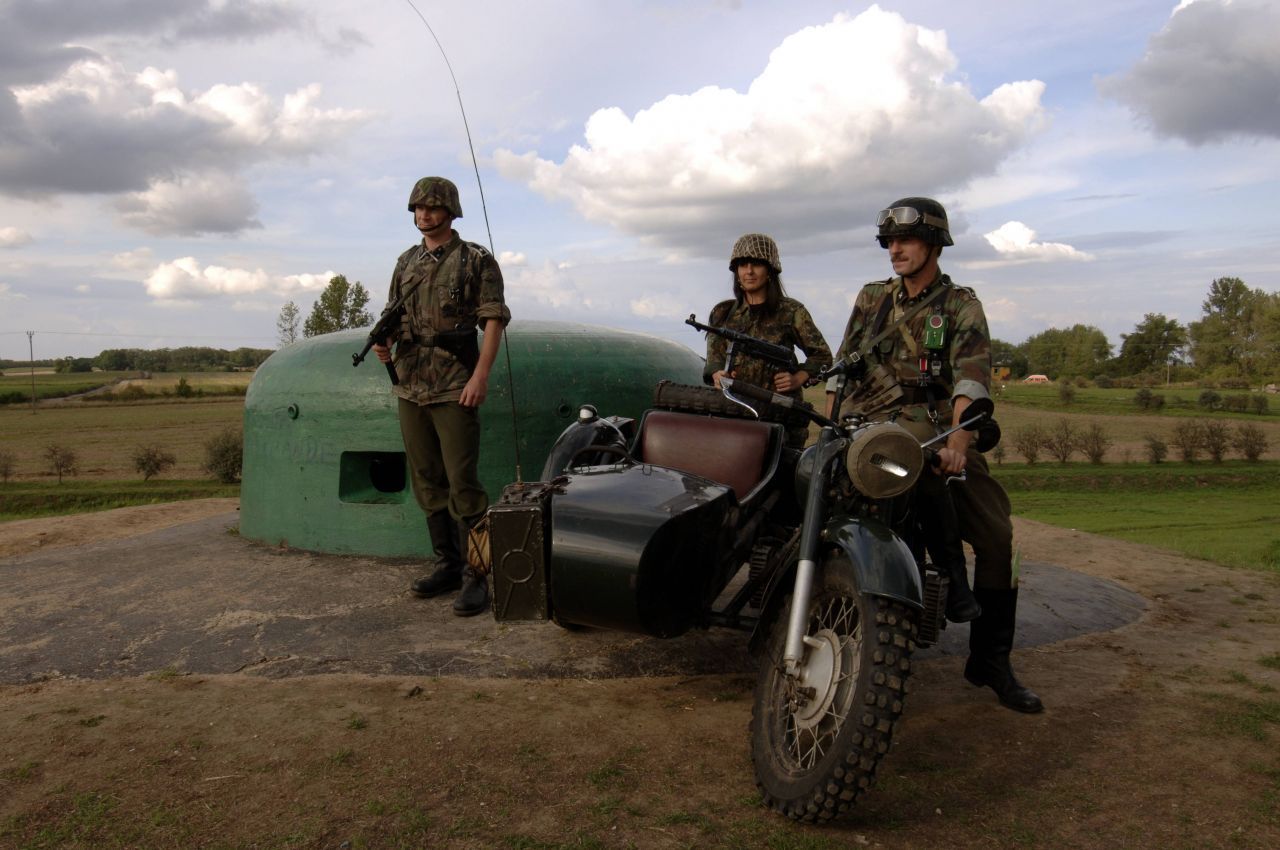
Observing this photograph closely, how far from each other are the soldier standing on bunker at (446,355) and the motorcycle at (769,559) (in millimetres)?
1182

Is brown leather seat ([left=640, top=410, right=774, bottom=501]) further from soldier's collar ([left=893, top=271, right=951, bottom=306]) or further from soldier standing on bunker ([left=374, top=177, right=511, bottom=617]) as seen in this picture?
soldier standing on bunker ([left=374, top=177, right=511, bottom=617])

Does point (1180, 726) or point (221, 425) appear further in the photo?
point (221, 425)

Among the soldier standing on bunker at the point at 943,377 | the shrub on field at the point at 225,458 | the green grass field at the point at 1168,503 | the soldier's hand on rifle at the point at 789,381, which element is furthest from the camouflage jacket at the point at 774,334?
the shrub on field at the point at 225,458

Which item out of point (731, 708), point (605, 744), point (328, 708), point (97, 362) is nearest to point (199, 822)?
point (328, 708)

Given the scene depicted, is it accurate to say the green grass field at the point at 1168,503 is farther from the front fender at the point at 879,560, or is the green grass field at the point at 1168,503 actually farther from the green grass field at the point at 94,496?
the green grass field at the point at 94,496

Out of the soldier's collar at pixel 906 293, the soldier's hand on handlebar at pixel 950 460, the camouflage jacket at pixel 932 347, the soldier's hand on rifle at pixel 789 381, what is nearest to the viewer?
the soldier's hand on handlebar at pixel 950 460

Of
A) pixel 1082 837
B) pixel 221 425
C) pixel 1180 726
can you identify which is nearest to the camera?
pixel 1082 837

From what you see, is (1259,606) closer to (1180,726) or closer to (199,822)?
(1180,726)

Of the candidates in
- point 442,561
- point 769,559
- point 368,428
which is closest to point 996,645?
point 769,559

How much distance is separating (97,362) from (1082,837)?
80.9 meters

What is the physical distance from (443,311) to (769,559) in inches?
97.4

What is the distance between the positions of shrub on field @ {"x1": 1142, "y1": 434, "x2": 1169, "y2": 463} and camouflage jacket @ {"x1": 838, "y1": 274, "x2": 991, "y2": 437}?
22120 mm

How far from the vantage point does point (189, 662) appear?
182 inches

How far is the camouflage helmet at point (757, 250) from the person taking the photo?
5125mm
